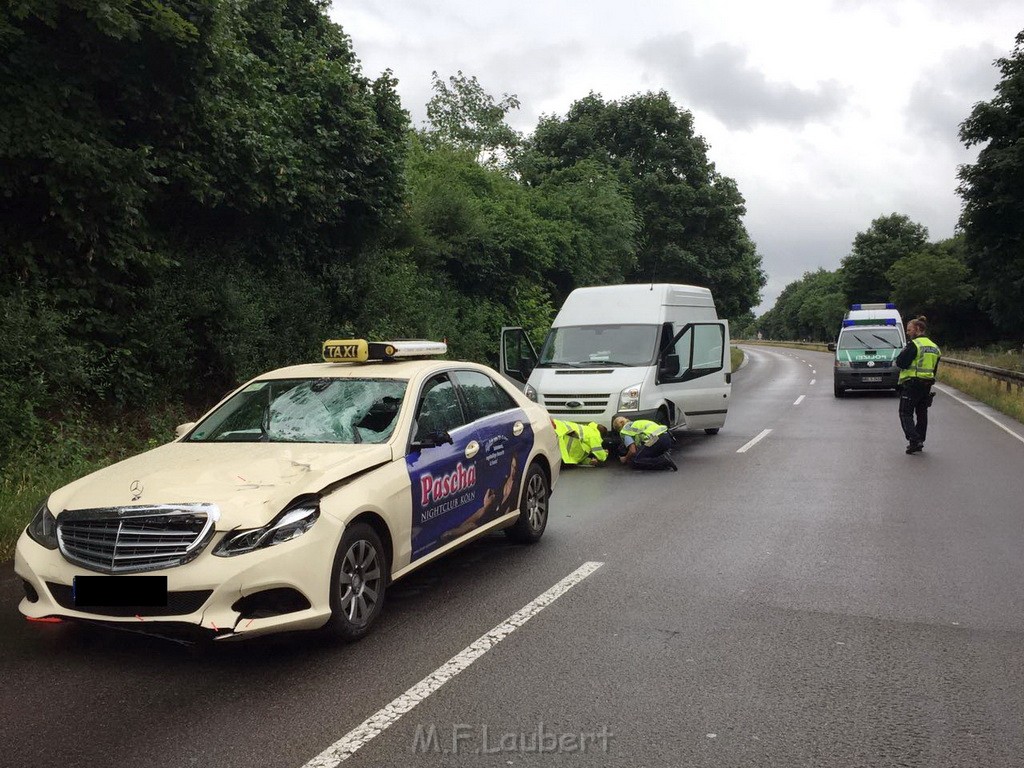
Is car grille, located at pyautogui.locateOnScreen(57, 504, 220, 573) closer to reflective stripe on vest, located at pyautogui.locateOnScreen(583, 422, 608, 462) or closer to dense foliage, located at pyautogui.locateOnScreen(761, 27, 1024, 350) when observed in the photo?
reflective stripe on vest, located at pyautogui.locateOnScreen(583, 422, 608, 462)

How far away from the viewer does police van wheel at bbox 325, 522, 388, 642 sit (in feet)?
15.3

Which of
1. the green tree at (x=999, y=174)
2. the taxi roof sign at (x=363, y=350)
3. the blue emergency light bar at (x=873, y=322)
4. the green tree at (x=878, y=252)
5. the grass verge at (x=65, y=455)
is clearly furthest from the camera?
the green tree at (x=878, y=252)

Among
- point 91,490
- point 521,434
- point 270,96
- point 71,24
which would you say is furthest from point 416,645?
point 270,96

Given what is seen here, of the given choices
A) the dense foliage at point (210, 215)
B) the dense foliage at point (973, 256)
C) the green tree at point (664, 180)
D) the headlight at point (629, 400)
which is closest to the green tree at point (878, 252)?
the dense foliage at point (973, 256)

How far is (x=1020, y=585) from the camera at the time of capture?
589 centimetres

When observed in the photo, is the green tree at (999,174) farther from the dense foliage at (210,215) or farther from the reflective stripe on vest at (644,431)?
the reflective stripe on vest at (644,431)

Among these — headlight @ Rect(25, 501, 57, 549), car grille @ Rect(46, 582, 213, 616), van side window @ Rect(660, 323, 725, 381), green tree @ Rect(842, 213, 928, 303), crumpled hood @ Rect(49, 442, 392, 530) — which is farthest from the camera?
green tree @ Rect(842, 213, 928, 303)

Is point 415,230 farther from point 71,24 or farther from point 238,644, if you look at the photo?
point 238,644

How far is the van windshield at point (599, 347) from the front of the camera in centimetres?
1291

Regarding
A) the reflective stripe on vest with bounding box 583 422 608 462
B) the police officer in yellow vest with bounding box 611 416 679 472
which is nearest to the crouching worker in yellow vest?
the reflective stripe on vest with bounding box 583 422 608 462

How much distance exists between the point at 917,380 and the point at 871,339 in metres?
11.8

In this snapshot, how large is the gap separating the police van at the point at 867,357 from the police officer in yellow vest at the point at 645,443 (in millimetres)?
13208

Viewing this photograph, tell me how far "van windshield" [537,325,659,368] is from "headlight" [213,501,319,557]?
854 centimetres

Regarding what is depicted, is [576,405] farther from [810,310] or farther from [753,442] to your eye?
[810,310]
